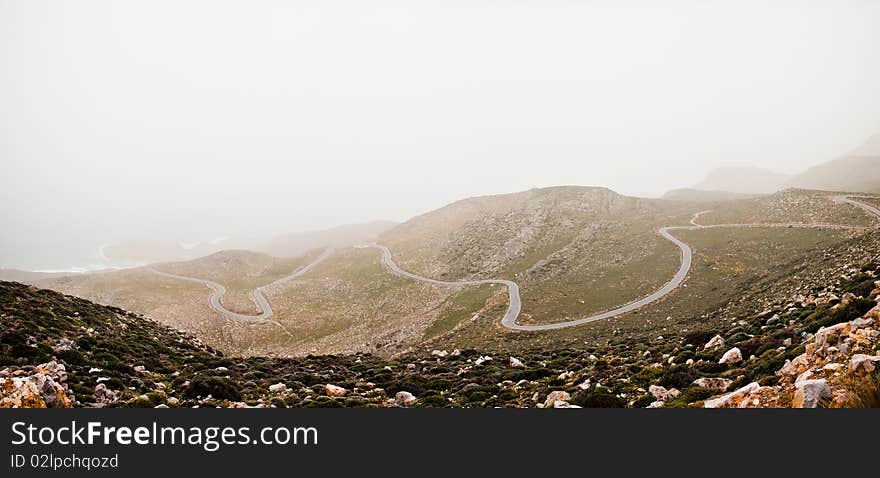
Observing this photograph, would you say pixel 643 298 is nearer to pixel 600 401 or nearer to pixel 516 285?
pixel 516 285

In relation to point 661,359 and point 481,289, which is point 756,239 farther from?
point 661,359

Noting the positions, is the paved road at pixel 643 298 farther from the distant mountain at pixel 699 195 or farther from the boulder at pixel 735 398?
the distant mountain at pixel 699 195

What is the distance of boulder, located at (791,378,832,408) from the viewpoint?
8.22m

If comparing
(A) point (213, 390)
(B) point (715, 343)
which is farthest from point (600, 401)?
(A) point (213, 390)

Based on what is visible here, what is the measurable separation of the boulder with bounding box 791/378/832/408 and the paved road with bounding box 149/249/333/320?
7374cm

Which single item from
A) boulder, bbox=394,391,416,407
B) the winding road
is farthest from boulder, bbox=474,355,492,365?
the winding road

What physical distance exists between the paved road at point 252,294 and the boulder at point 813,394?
73.7 meters

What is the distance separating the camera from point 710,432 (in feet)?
24.9

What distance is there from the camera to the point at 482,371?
24109mm

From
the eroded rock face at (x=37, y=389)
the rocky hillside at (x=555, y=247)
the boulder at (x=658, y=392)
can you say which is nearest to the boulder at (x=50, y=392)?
the eroded rock face at (x=37, y=389)

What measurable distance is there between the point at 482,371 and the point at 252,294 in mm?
75948

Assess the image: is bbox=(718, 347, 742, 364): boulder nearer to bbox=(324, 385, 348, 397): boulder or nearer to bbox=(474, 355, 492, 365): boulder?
bbox=(474, 355, 492, 365): boulder

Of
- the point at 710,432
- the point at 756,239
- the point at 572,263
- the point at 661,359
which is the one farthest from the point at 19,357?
the point at 756,239

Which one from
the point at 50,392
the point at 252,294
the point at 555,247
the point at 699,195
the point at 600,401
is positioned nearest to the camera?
the point at 50,392
